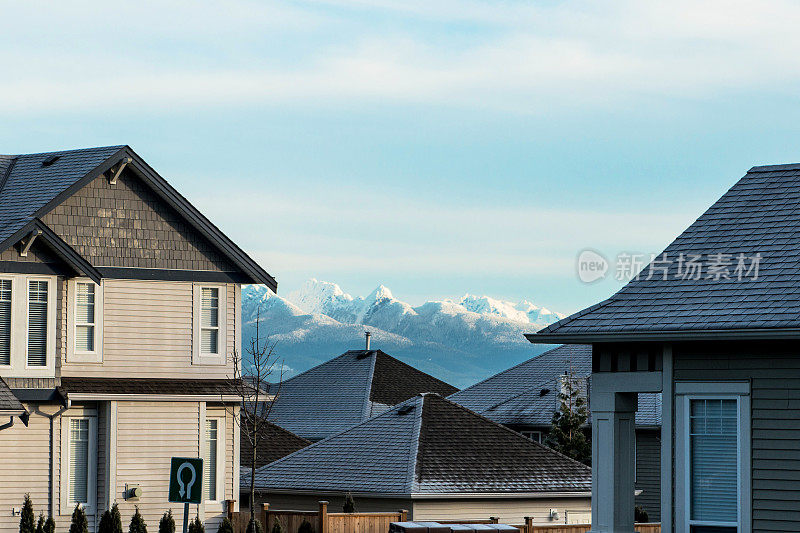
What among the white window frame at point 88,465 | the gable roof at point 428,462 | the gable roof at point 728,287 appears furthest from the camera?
the gable roof at point 428,462

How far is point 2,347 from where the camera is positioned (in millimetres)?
29703

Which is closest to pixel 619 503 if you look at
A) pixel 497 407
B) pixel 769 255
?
pixel 769 255

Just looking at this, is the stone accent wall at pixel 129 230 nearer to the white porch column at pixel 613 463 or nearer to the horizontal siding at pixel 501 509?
the horizontal siding at pixel 501 509

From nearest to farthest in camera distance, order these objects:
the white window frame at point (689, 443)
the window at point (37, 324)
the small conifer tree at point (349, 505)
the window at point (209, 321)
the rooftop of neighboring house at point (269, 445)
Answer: the white window frame at point (689, 443)
the window at point (37, 324)
the small conifer tree at point (349, 505)
the window at point (209, 321)
the rooftop of neighboring house at point (269, 445)

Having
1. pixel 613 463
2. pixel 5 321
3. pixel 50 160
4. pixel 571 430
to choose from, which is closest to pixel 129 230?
→ pixel 50 160

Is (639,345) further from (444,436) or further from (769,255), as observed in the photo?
(444,436)

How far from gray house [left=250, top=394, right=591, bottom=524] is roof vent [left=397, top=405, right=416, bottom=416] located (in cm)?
4

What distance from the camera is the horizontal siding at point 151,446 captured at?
3158 cm

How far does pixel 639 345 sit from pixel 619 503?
261cm

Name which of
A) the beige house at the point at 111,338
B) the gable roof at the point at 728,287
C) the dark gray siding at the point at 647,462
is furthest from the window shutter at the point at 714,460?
the dark gray siding at the point at 647,462

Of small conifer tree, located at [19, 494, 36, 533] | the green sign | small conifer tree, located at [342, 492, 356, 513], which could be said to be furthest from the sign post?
small conifer tree, located at [342, 492, 356, 513]

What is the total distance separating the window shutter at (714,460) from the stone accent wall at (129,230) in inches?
627

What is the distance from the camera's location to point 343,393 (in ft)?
184

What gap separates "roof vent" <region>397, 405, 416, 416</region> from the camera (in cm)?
3925
